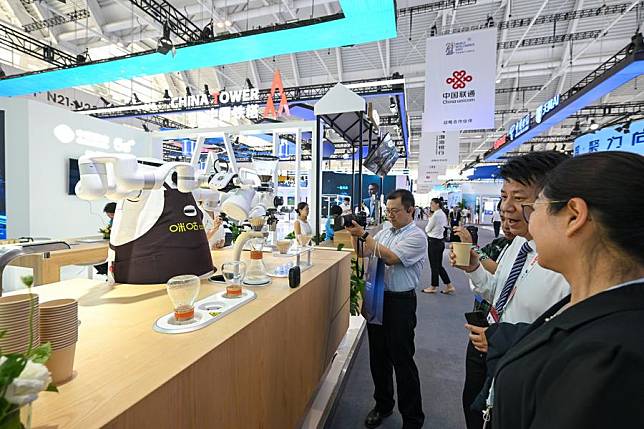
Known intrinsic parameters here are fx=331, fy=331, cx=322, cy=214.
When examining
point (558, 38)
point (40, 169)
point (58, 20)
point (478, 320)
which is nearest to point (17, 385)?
point (478, 320)

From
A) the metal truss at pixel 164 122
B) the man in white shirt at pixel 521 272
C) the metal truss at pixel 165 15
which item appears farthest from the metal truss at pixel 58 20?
the man in white shirt at pixel 521 272

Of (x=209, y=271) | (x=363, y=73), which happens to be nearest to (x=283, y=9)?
(x=363, y=73)

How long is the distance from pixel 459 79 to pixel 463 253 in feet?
10.3

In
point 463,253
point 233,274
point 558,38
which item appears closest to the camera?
point 233,274

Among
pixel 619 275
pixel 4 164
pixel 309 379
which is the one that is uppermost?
pixel 4 164

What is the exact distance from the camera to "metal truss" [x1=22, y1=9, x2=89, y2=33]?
7.27m

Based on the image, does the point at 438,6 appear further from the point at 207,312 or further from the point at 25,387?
the point at 25,387

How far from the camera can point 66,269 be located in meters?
5.58

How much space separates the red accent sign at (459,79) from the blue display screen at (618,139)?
2.38 meters

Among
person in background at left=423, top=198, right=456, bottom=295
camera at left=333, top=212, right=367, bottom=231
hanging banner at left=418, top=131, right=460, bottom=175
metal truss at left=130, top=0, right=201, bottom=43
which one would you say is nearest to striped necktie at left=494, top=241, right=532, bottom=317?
camera at left=333, top=212, right=367, bottom=231

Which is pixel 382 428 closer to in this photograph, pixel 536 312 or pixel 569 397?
pixel 536 312

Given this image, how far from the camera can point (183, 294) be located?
1082 mm

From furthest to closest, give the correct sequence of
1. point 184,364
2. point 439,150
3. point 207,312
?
point 439,150, point 207,312, point 184,364

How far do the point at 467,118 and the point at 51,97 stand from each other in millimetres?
12010
